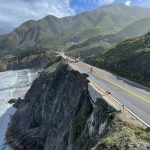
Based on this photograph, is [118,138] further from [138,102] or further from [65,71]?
[65,71]

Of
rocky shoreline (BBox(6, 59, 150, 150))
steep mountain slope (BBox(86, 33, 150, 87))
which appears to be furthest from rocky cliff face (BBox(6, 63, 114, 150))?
steep mountain slope (BBox(86, 33, 150, 87))

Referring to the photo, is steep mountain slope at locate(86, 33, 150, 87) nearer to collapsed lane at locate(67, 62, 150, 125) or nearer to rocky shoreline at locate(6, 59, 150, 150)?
collapsed lane at locate(67, 62, 150, 125)

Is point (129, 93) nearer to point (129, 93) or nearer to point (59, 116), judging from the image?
point (129, 93)

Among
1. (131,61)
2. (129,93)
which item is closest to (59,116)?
(131,61)

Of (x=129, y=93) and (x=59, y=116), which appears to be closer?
(x=129, y=93)

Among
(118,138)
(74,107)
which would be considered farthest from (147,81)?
(118,138)
